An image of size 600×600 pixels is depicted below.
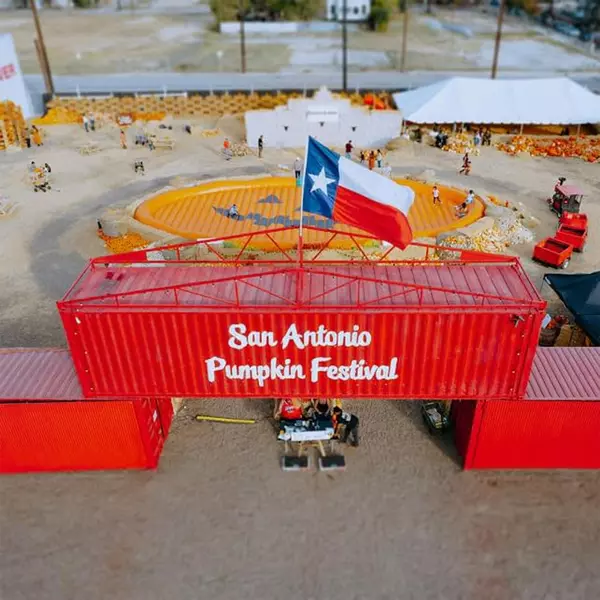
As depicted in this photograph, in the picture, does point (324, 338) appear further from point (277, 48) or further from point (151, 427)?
point (277, 48)

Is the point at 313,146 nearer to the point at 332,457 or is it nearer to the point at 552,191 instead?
the point at 332,457

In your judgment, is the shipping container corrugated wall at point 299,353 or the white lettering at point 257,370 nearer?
the shipping container corrugated wall at point 299,353

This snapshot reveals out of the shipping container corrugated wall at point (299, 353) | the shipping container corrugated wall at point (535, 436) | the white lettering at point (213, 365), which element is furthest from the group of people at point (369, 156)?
the white lettering at point (213, 365)

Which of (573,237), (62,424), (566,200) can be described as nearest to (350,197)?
(62,424)

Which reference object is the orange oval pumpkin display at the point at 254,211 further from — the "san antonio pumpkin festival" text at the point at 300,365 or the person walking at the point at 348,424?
the "san antonio pumpkin festival" text at the point at 300,365

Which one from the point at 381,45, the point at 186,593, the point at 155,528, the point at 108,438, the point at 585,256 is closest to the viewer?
the point at 186,593

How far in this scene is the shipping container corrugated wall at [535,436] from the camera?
1391 cm

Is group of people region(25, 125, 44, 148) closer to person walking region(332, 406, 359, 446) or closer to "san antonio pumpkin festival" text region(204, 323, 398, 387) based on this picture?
"san antonio pumpkin festival" text region(204, 323, 398, 387)

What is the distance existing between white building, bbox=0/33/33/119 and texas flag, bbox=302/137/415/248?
41.3 meters

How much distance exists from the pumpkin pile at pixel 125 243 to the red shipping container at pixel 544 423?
17125mm

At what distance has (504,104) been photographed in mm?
40312

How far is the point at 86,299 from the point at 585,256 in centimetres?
2246

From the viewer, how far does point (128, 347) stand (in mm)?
12773

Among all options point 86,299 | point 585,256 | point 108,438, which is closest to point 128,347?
point 86,299
